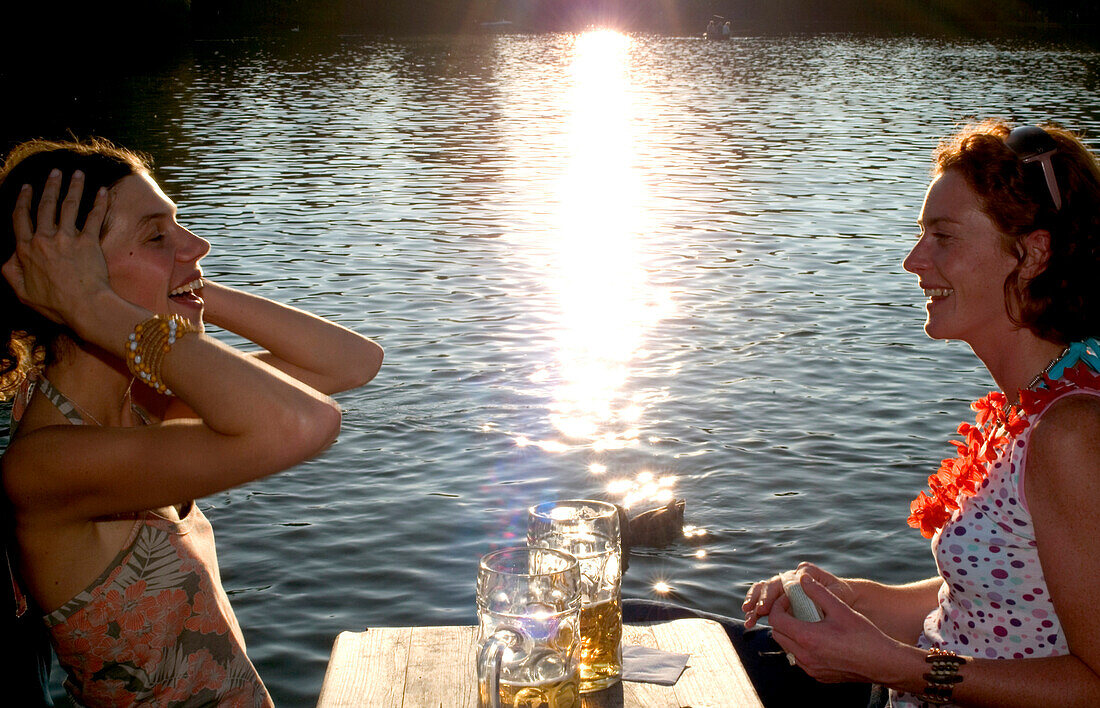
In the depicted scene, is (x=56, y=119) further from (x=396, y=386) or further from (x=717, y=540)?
(x=717, y=540)

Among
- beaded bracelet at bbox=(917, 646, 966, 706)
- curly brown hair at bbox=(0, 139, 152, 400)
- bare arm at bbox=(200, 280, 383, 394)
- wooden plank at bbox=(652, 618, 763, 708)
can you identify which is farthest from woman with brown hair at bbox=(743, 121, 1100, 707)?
curly brown hair at bbox=(0, 139, 152, 400)

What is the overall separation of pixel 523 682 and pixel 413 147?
27.5m

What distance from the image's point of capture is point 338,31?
97.2m

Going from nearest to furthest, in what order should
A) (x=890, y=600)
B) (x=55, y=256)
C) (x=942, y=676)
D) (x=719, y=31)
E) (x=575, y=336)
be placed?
(x=55, y=256) → (x=942, y=676) → (x=890, y=600) → (x=575, y=336) → (x=719, y=31)

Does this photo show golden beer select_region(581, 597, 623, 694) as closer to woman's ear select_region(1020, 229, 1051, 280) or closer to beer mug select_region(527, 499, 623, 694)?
beer mug select_region(527, 499, 623, 694)

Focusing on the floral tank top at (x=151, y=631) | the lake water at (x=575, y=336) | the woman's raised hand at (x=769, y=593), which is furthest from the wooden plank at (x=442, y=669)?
the lake water at (x=575, y=336)

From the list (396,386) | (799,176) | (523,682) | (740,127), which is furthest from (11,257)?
(740,127)

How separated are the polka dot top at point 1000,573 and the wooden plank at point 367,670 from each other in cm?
144

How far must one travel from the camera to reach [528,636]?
2195 millimetres

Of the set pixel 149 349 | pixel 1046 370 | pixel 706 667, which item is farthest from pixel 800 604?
pixel 149 349

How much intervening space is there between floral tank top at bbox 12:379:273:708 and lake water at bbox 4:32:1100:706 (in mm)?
3313

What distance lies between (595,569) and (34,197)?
1565 mm

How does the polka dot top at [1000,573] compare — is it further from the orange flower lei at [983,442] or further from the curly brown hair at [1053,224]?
the curly brown hair at [1053,224]

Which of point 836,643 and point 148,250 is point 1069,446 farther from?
point 148,250
